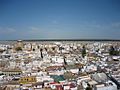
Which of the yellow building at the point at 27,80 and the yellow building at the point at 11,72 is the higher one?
the yellow building at the point at 27,80

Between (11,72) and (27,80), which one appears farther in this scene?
(11,72)

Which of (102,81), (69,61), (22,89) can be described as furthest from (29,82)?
(69,61)

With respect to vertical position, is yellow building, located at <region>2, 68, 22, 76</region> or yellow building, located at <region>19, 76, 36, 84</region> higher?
yellow building, located at <region>19, 76, 36, 84</region>

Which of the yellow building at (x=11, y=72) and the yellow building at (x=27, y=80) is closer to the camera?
the yellow building at (x=27, y=80)

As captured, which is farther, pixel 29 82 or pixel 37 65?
pixel 37 65

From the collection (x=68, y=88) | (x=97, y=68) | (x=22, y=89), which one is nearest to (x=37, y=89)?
(x=22, y=89)

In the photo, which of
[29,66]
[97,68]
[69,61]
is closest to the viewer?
[97,68]

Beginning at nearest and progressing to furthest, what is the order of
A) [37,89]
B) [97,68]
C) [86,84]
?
[37,89]
[86,84]
[97,68]

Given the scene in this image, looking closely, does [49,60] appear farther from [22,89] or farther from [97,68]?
[22,89]

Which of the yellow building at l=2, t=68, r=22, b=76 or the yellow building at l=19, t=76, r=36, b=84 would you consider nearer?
the yellow building at l=19, t=76, r=36, b=84

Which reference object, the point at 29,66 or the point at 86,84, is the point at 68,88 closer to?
the point at 86,84
